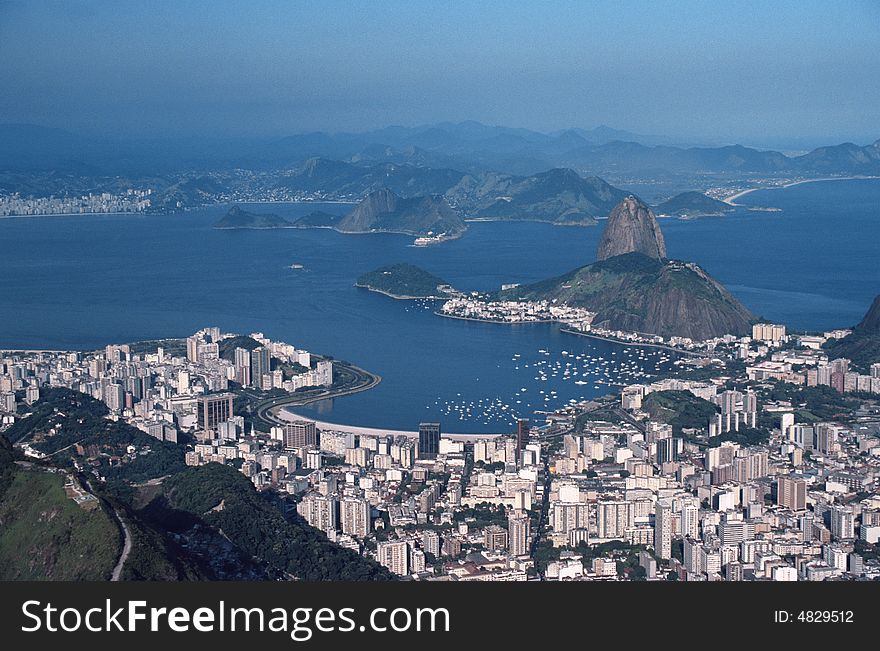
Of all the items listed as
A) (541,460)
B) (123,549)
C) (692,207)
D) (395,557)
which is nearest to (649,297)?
(541,460)

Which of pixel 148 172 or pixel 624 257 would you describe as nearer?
pixel 624 257

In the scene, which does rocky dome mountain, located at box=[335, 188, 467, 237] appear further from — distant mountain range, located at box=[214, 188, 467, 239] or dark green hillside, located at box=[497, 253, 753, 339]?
dark green hillside, located at box=[497, 253, 753, 339]

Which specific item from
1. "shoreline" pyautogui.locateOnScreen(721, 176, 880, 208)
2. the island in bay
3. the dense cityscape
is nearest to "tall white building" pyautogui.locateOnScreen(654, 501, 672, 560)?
the dense cityscape

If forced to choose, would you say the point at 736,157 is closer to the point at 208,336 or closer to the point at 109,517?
the point at 208,336

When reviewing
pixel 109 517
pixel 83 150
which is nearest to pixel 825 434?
pixel 109 517

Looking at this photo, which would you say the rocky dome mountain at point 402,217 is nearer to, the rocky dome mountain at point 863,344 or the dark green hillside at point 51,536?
the rocky dome mountain at point 863,344

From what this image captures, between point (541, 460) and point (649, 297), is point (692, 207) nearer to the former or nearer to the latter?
point (649, 297)
